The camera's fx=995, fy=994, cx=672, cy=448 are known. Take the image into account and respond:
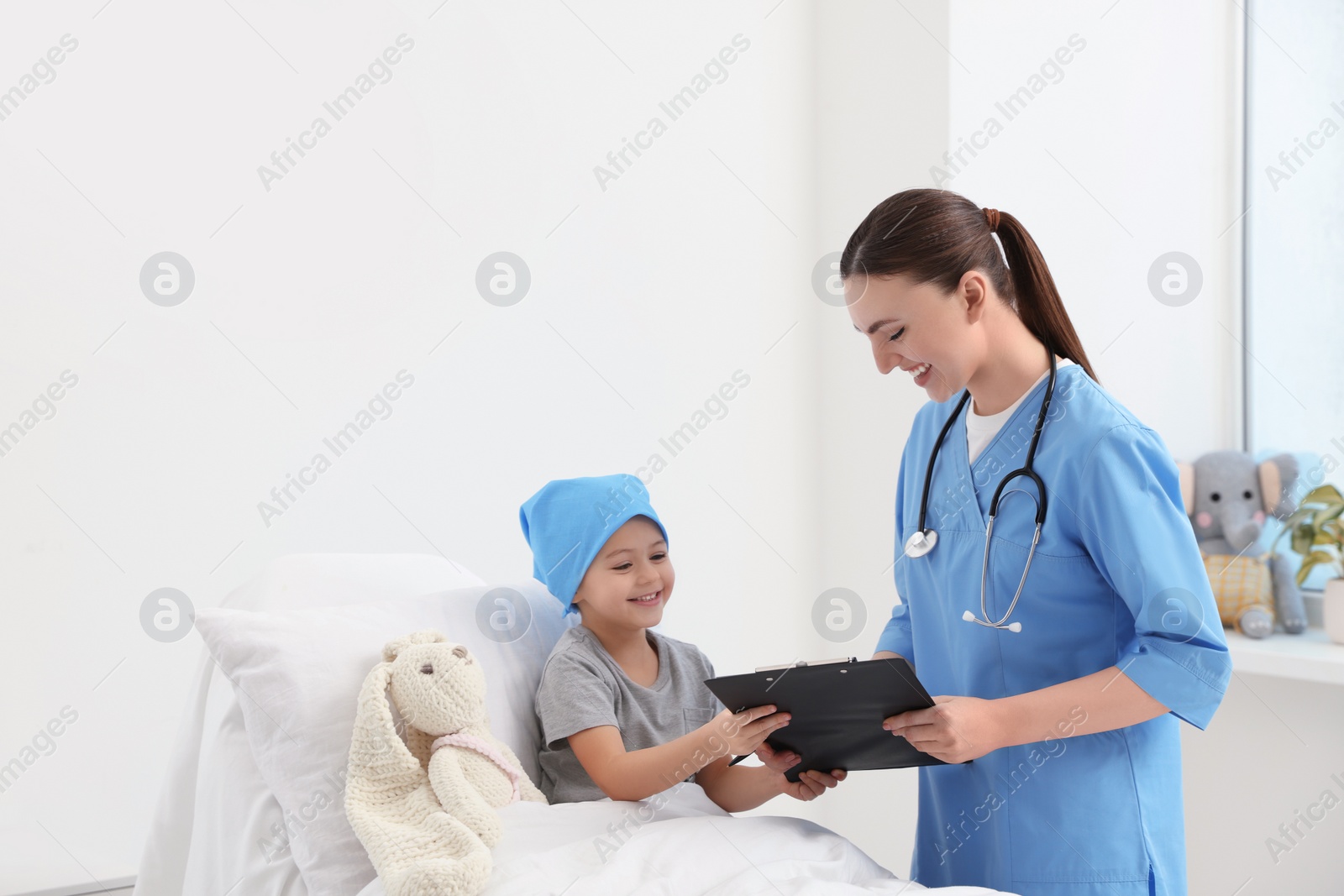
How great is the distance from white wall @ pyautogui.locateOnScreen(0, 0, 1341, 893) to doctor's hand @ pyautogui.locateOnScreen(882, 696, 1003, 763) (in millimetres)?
1072

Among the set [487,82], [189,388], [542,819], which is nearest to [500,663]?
[542,819]

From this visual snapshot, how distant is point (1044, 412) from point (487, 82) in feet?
4.35

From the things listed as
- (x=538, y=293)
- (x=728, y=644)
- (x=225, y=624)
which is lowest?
(x=225, y=624)

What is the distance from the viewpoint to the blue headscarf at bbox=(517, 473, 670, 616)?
137 cm

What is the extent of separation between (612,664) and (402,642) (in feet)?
0.97

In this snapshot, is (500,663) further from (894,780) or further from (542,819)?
(894,780)

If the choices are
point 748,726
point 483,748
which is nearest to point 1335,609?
point 748,726

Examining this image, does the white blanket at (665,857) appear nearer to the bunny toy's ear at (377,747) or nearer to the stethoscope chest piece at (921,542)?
the bunny toy's ear at (377,747)

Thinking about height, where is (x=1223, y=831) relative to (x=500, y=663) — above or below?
above

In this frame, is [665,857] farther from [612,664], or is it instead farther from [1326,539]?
[1326,539]

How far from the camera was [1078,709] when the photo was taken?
3.61 ft

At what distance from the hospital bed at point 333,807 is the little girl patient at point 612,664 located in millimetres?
66

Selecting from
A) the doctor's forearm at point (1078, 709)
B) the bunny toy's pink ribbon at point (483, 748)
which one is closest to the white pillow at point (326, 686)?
the bunny toy's pink ribbon at point (483, 748)

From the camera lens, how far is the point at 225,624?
1.22 meters
